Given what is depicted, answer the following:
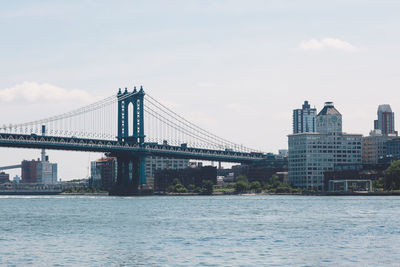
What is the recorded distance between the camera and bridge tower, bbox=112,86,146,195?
160 metres

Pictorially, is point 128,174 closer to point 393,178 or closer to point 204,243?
point 393,178

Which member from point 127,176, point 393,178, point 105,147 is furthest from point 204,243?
point 127,176

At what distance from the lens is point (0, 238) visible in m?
48.5

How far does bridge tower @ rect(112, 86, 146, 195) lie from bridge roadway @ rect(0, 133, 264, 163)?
2.51m

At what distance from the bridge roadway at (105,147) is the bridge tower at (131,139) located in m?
2.51

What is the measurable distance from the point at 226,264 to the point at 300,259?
3694mm

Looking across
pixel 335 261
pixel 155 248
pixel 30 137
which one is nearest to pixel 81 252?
pixel 155 248

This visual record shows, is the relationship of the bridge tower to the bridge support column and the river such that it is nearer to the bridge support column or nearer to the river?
the bridge support column

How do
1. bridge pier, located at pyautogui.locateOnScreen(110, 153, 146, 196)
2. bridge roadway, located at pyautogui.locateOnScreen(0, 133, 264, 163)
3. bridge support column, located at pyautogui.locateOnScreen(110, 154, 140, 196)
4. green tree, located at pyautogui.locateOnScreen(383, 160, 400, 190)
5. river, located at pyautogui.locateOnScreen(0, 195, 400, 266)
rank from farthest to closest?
bridge support column, located at pyautogui.locateOnScreen(110, 154, 140, 196)
bridge pier, located at pyautogui.locateOnScreen(110, 153, 146, 196)
green tree, located at pyautogui.locateOnScreen(383, 160, 400, 190)
bridge roadway, located at pyautogui.locateOnScreen(0, 133, 264, 163)
river, located at pyautogui.locateOnScreen(0, 195, 400, 266)

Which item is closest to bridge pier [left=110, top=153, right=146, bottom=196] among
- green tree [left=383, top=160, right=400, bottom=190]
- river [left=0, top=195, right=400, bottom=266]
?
green tree [left=383, top=160, right=400, bottom=190]

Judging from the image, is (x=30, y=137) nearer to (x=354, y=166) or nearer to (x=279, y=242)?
(x=354, y=166)

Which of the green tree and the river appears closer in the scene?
the river

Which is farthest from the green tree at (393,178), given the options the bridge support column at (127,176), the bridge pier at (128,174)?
the bridge support column at (127,176)

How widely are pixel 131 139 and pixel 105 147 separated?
50.8ft
